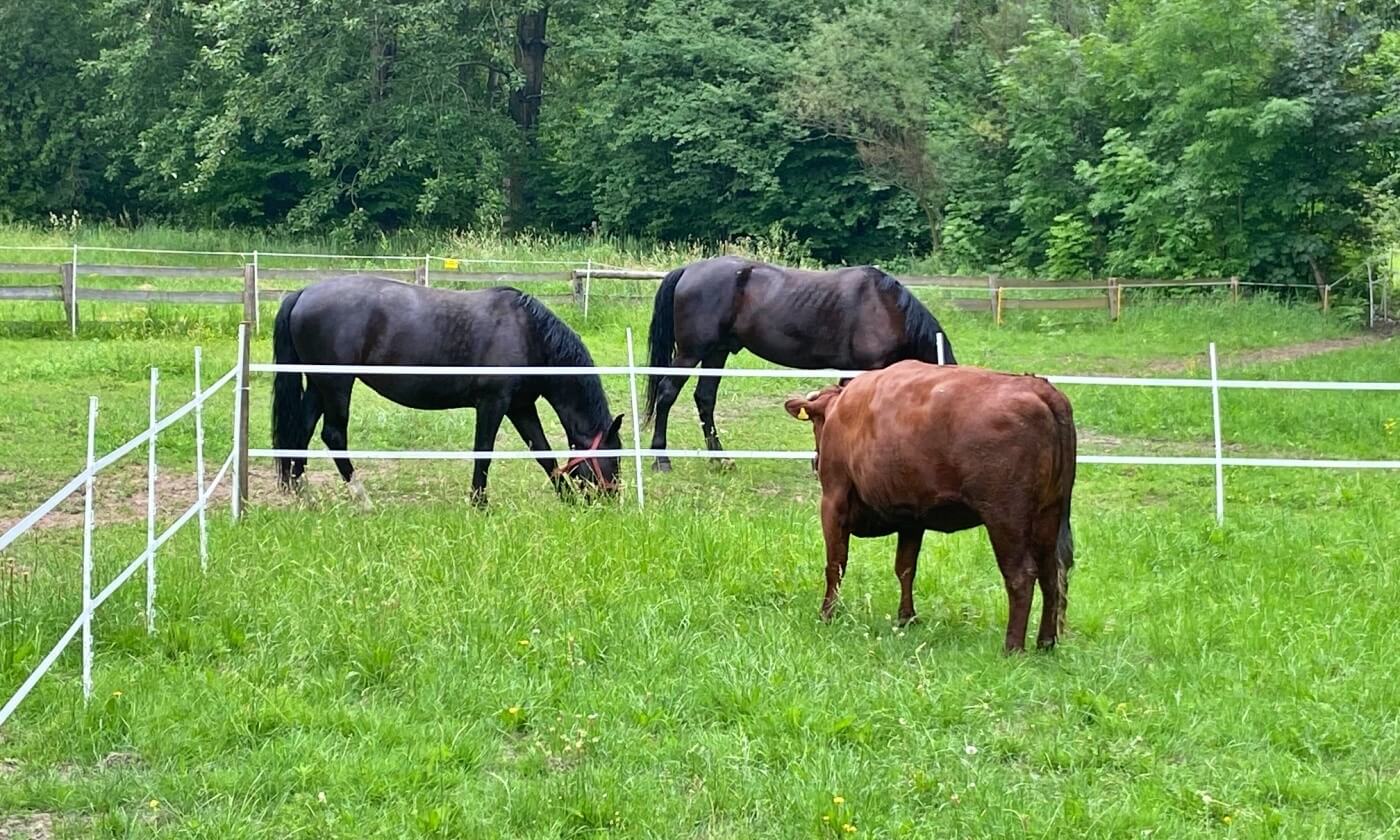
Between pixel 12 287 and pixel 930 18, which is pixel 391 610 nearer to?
pixel 12 287

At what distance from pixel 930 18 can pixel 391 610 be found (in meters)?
29.5

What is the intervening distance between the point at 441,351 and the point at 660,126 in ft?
80.9

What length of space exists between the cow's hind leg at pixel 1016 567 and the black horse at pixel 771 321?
529cm

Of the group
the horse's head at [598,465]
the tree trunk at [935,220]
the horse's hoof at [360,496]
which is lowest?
the horse's hoof at [360,496]

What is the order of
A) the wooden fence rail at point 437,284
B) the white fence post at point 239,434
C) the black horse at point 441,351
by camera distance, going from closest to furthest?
the white fence post at point 239,434 < the black horse at point 441,351 < the wooden fence rail at point 437,284

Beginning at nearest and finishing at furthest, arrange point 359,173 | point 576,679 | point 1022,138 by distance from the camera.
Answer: point 576,679 < point 1022,138 < point 359,173

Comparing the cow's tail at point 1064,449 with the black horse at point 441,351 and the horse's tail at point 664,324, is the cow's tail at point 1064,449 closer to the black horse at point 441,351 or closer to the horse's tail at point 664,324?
the black horse at point 441,351

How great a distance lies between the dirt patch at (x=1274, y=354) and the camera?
51.2 feet

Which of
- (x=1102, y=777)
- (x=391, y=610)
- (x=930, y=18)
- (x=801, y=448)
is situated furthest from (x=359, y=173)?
(x=1102, y=777)

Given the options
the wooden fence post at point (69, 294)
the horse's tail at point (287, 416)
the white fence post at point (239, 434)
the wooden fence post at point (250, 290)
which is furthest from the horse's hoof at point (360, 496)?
the wooden fence post at point (69, 294)

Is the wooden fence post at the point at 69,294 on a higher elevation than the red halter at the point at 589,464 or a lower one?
higher

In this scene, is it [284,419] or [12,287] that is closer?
[284,419]

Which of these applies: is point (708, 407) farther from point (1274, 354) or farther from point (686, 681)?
point (1274, 354)

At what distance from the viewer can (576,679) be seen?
15.6 ft
